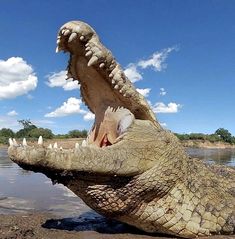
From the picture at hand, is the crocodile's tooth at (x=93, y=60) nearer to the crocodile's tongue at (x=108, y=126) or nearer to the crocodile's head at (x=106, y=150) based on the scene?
the crocodile's head at (x=106, y=150)

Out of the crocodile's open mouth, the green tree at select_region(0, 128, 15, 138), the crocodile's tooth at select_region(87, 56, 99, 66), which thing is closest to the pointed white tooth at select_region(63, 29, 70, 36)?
the crocodile's open mouth

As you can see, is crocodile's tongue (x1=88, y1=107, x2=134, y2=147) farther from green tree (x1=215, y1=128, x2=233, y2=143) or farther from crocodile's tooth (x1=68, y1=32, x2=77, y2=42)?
green tree (x1=215, y1=128, x2=233, y2=143)

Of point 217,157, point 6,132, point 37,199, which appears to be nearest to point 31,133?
point 6,132

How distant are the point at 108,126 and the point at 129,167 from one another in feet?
3.94

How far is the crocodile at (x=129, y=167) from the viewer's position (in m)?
4.78

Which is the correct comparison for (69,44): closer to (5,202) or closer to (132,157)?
(132,157)

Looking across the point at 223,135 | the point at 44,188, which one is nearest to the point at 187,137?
the point at 223,135

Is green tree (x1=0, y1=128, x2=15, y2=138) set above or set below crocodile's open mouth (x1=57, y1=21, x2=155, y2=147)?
above

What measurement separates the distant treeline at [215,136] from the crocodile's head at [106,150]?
278 ft

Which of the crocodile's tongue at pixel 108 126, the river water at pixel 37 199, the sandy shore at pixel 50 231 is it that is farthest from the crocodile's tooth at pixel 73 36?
the river water at pixel 37 199

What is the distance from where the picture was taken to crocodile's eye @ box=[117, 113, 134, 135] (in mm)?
5344

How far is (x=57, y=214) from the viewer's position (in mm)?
6875

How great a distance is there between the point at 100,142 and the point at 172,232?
1.71 meters

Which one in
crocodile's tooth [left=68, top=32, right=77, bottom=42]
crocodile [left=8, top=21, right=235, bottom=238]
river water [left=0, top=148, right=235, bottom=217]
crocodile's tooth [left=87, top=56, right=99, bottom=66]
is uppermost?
crocodile's tooth [left=68, top=32, right=77, bottom=42]
